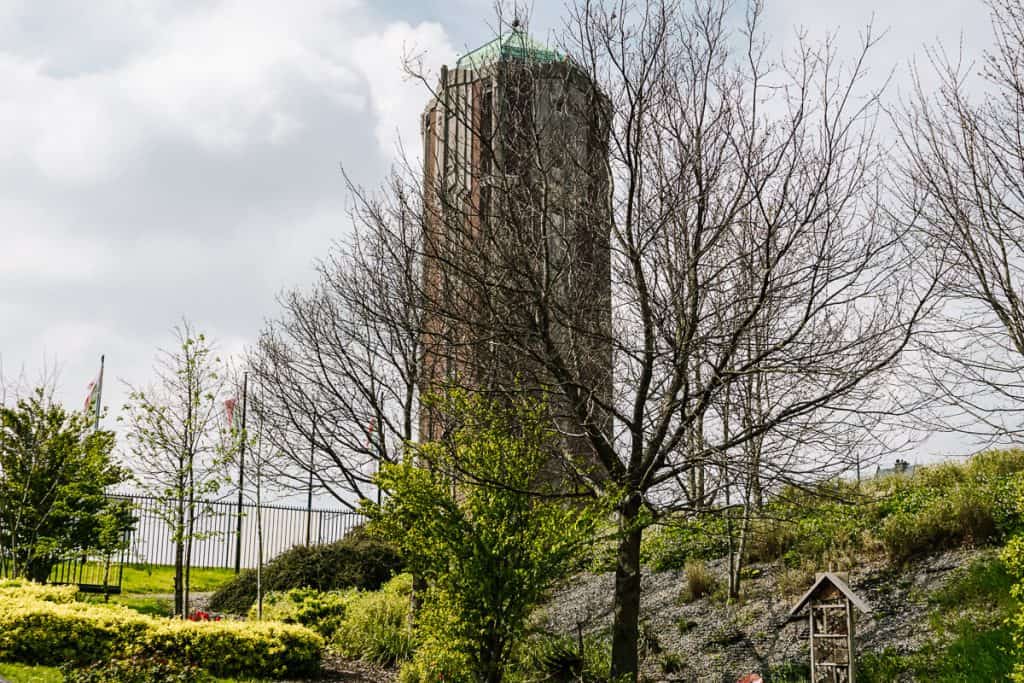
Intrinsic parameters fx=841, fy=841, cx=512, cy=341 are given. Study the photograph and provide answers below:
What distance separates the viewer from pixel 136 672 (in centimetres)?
885

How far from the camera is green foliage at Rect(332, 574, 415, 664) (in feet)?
39.5

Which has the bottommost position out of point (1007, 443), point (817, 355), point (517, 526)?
point (517, 526)

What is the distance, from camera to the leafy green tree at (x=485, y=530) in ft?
26.8

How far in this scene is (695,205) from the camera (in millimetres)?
7574

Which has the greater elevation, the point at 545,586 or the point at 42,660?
the point at 545,586

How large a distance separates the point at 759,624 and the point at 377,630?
5.52m

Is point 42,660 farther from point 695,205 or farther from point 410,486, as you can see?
point 695,205

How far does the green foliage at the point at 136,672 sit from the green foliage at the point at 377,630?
298 centimetres

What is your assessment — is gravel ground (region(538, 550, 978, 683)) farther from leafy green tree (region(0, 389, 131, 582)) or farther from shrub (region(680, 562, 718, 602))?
leafy green tree (region(0, 389, 131, 582))

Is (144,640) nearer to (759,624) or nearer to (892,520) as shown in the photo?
(759,624)

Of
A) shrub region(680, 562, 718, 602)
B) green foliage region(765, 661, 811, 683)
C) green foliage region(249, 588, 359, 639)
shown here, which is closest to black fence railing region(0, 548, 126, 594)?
green foliage region(249, 588, 359, 639)

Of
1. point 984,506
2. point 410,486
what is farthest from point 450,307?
point 984,506

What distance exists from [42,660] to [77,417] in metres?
6.52

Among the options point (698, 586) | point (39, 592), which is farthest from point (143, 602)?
point (698, 586)
